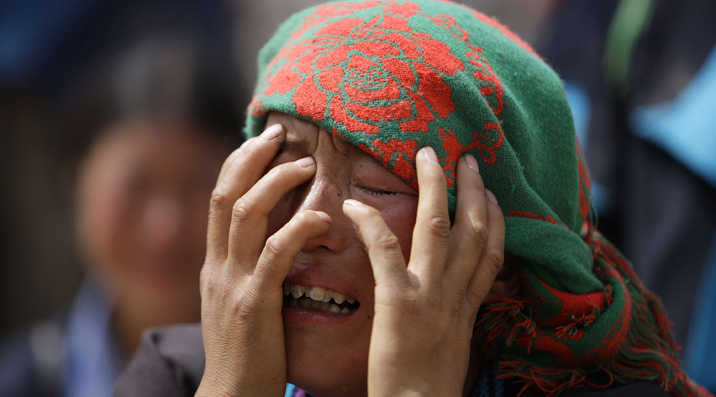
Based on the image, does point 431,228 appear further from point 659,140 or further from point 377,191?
point 659,140

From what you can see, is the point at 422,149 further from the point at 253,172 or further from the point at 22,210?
the point at 22,210

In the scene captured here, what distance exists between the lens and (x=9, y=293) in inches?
176

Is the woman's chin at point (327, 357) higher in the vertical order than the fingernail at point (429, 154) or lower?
lower

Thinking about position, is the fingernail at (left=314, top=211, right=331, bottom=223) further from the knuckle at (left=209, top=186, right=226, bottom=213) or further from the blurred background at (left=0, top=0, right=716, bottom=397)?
the blurred background at (left=0, top=0, right=716, bottom=397)

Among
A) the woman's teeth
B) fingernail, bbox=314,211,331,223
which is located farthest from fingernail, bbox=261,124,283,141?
the woman's teeth

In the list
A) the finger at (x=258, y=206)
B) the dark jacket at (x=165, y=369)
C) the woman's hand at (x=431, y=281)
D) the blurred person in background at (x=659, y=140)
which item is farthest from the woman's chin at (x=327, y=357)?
the blurred person in background at (x=659, y=140)

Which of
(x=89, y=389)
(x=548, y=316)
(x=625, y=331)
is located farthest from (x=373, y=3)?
(x=89, y=389)

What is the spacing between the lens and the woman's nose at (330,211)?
1.67 m

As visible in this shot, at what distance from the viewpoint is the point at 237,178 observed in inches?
71.6

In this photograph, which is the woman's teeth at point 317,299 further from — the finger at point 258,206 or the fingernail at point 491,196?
the fingernail at point 491,196

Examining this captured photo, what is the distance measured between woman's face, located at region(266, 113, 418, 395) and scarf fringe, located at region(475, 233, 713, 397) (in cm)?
42

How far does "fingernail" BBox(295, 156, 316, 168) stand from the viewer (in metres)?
1.74

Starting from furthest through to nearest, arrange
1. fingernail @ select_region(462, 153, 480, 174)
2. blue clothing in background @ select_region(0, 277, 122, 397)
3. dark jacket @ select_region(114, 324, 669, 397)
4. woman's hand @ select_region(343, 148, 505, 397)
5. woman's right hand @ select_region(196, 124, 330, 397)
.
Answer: blue clothing in background @ select_region(0, 277, 122, 397)
dark jacket @ select_region(114, 324, 669, 397)
fingernail @ select_region(462, 153, 480, 174)
woman's right hand @ select_region(196, 124, 330, 397)
woman's hand @ select_region(343, 148, 505, 397)

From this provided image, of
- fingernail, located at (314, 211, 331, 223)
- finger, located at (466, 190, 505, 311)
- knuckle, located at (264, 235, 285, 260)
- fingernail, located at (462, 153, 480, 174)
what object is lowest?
finger, located at (466, 190, 505, 311)
